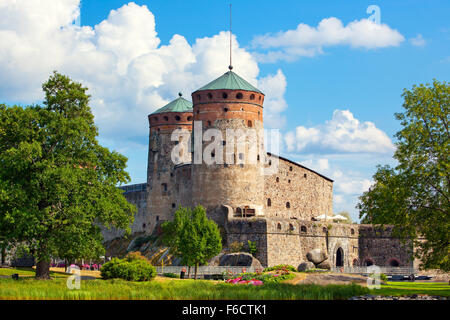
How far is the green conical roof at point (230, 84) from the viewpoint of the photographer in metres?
62.0

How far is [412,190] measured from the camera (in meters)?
32.8

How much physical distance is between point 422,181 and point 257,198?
3025 centimetres

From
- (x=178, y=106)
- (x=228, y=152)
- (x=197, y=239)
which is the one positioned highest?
(x=178, y=106)

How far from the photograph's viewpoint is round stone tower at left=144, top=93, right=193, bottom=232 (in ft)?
245

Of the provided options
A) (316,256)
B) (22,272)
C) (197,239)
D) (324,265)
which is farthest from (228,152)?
(22,272)

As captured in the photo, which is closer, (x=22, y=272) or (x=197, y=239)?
(x=22, y=272)

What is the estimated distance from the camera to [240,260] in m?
52.5

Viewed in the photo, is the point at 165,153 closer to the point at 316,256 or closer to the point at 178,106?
the point at 178,106

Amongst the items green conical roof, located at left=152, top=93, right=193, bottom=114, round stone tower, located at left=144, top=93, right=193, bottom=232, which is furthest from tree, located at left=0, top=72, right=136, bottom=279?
green conical roof, located at left=152, top=93, right=193, bottom=114
